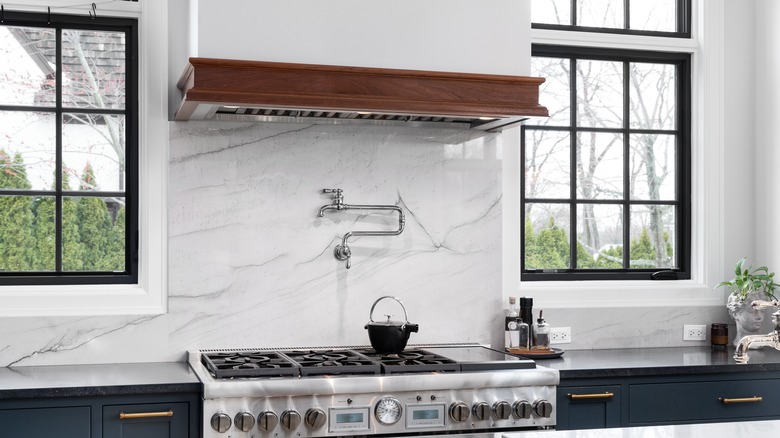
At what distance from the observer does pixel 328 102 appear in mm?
3363

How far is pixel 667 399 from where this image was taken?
3633mm

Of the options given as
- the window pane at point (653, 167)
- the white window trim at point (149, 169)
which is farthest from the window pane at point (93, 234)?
the window pane at point (653, 167)

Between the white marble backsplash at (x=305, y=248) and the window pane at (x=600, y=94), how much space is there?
60cm

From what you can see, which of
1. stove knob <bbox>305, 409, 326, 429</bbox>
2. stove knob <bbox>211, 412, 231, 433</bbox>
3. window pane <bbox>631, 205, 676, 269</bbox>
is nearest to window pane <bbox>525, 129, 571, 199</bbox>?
window pane <bbox>631, 205, 676, 269</bbox>

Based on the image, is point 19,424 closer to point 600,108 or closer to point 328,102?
point 328,102

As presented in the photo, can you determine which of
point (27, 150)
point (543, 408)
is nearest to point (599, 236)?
point (543, 408)

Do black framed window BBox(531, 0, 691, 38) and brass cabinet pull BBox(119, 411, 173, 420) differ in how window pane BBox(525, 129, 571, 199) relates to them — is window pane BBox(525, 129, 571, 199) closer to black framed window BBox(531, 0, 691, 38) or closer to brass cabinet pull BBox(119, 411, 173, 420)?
black framed window BBox(531, 0, 691, 38)

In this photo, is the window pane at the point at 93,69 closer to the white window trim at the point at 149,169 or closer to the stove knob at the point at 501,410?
the white window trim at the point at 149,169

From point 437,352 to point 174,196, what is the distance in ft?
4.12

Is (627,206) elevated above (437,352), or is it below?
above

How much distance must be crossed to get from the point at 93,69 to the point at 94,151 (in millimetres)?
338

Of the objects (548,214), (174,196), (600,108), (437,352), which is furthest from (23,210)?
(600,108)

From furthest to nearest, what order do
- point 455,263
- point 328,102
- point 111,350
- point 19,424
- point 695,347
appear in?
point 695,347, point 455,263, point 111,350, point 328,102, point 19,424

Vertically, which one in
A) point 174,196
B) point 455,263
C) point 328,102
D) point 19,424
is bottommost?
point 19,424
